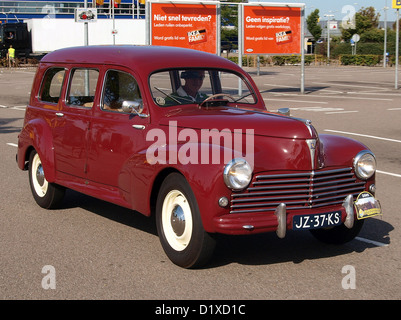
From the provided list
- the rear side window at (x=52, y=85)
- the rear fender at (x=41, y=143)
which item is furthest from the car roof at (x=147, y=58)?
the rear fender at (x=41, y=143)

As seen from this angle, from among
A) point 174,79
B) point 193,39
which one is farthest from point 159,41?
point 174,79

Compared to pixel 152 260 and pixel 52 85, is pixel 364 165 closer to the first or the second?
pixel 152 260

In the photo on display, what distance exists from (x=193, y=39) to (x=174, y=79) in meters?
21.7

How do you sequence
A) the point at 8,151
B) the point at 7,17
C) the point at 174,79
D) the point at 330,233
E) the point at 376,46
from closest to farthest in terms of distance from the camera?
1. the point at 330,233
2. the point at 174,79
3. the point at 8,151
4. the point at 376,46
5. the point at 7,17

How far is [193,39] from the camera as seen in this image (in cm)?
2806

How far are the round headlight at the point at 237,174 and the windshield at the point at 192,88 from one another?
1425 mm

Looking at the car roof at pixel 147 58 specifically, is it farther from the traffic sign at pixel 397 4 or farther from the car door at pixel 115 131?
the traffic sign at pixel 397 4

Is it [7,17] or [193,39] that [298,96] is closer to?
[193,39]

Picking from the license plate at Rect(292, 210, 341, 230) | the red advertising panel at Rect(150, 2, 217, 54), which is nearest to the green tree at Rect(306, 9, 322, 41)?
the red advertising panel at Rect(150, 2, 217, 54)

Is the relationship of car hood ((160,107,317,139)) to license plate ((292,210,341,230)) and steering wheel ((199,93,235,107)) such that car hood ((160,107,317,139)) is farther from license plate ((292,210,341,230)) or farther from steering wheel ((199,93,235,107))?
license plate ((292,210,341,230))

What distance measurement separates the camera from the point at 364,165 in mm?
5945

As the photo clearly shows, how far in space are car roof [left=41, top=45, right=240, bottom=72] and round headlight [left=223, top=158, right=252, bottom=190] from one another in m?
1.79

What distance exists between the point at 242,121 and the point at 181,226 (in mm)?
1049

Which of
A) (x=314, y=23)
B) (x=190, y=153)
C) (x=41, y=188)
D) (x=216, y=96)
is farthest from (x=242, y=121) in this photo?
(x=314, y=23)
